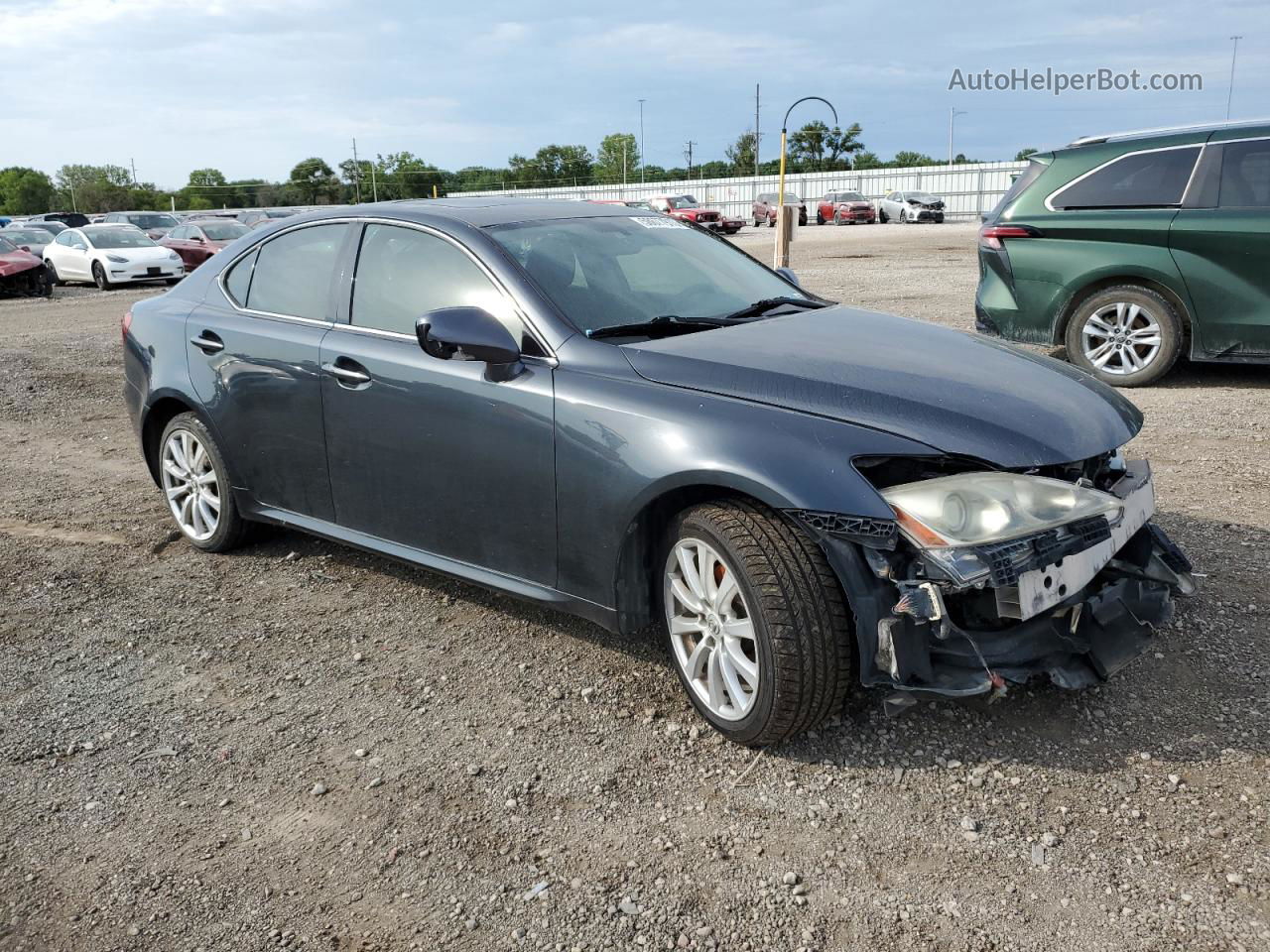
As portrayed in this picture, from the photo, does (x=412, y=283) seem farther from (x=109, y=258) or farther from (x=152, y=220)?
(x=152, y=220)

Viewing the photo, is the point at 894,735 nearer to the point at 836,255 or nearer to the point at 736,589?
the point at 736,589

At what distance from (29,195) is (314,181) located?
26582 millimetres

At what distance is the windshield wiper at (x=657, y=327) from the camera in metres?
3.64

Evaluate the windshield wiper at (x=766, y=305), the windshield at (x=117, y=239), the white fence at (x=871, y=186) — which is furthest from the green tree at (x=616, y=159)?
the windshield wiper at (x=766, y=305)

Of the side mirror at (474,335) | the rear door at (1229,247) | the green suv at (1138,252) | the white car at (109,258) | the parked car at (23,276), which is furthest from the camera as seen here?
the white car at (109,258)

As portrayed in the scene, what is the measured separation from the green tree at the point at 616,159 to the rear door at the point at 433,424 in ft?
287

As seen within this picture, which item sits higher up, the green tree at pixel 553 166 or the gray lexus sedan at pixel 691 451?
the green tree at pixel 553 166

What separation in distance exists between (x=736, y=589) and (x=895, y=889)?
3.02 ft

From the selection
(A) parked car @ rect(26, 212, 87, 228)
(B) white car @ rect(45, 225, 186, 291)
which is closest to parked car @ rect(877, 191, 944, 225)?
(B) white car @ rect(45, 225, 186, 291)

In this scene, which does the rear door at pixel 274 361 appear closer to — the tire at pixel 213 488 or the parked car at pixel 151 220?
the tire at pixel 213 488

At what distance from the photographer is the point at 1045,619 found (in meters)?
3.04

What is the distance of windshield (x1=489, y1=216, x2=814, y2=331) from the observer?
3.79 m

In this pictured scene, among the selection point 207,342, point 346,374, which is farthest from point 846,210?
point 346,374

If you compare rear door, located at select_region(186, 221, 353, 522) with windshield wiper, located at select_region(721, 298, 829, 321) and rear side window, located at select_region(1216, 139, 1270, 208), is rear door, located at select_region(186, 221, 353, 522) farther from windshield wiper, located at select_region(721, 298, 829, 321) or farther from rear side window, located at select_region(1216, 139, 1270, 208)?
rear side window, located at select_region(1216, 139, 1270, 208)
